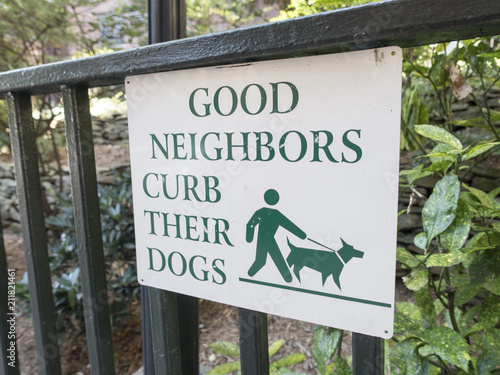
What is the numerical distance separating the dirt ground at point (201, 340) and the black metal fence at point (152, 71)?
63.6 inches

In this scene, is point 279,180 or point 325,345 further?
point 325,345

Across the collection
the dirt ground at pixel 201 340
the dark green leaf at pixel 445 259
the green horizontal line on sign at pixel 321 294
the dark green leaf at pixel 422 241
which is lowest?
the dirt ground at pixel 201 340

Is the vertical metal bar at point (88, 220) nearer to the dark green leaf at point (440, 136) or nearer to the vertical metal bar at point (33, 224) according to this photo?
the vertical metal bar at point (33, 224)

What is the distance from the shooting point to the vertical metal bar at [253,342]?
68cm

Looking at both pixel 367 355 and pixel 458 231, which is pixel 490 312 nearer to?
pixel 458 231

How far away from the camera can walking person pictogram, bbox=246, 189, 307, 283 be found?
24.2 inches

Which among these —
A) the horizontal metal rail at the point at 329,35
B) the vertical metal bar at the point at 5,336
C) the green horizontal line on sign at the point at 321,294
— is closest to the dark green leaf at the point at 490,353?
the green horizontal line on sign at the point at 321,294

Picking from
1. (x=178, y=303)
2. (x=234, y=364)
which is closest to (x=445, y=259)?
(x=234, y=364)

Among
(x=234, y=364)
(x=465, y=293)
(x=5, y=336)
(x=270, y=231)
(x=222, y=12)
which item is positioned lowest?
(x=234, y=364)

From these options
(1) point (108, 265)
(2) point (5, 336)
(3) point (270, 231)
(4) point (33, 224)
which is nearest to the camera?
(3) point (270, 231)

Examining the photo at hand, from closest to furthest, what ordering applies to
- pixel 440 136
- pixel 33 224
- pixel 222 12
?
pixel 440 136 < pixel 33 224 < pixel 222 12

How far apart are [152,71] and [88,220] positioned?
0.35 m

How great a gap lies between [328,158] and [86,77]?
19.5 inches

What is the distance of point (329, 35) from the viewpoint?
513 millimetres
